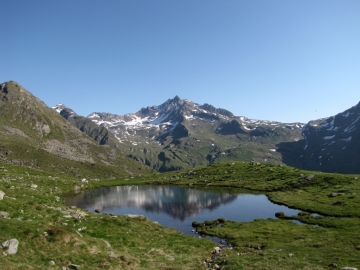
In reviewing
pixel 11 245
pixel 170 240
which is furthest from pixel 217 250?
pixel 11 245

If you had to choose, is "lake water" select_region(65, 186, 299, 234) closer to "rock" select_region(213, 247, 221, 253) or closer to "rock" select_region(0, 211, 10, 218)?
"rock" select_region(213, 247, 221, 253)

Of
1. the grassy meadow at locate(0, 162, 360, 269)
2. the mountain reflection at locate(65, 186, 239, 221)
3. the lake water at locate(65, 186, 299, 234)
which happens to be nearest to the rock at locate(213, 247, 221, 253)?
the grassy meadow at locate(0, 162, 360, 269)

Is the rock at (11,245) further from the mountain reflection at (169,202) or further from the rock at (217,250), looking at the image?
the mountain reflection at (169,202)

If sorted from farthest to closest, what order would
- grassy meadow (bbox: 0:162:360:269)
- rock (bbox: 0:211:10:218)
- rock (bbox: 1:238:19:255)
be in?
rock (bbox: 0:211:10:218)
grassy meadow (bbox: 0:162:360:269)
rock (bbox: 1:238:19:255)

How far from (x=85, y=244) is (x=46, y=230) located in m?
4.42

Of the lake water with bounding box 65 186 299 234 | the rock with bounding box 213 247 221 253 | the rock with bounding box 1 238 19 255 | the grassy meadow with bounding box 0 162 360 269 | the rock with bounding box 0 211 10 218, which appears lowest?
the lake water with bounding box 65 186 299 234

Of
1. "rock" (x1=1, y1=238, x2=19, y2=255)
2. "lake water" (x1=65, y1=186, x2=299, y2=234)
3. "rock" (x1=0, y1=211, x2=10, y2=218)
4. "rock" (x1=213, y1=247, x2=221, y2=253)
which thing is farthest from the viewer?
"lake water" (x1=65, y1=186, x2=299, y2=234)

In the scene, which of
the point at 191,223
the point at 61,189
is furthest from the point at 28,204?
the point at 61,189

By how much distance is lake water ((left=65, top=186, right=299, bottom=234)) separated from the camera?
62.9 m

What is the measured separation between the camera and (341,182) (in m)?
90.2

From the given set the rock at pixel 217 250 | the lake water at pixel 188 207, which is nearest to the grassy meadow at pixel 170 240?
the rock at pixel 217 250

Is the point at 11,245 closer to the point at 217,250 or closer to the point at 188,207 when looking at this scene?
the point at 217,250

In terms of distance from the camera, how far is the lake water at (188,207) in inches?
2478

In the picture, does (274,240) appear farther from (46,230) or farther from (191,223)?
(46,230)
